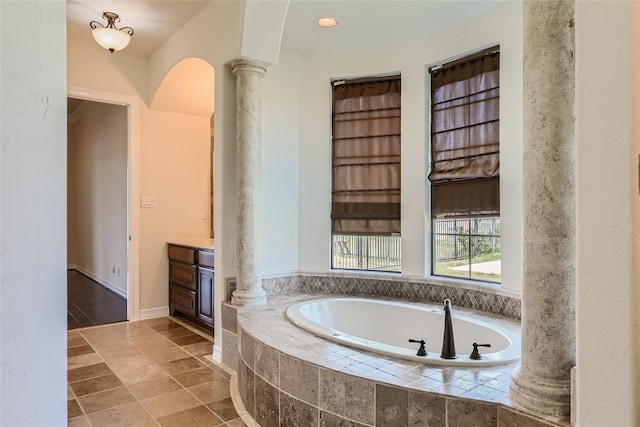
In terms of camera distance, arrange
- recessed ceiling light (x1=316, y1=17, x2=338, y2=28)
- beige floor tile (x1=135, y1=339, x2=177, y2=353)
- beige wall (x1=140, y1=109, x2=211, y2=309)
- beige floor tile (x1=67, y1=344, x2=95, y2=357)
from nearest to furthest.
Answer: recessed ceiling light (x1=316, y1=17, x2=338, y2=28), beige floor tile (x1=67, y1=344, x2=95, y2=357), beige floor tile (x1=135, y1=339, x2=177, y2=353), beige wall (x1=140, y1=109, x2=211, y2=309)

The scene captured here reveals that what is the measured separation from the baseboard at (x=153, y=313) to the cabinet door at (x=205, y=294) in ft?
2.77

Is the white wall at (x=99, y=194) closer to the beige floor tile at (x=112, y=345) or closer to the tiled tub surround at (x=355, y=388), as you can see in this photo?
the beige floor tile at (x=112, y=345)

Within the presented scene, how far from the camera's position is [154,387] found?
2756 millimetres

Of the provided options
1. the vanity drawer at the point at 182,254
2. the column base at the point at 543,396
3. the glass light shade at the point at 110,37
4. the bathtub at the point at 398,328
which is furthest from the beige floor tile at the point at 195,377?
the glass light shade at the point at 110,37

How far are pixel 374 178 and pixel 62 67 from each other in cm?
324

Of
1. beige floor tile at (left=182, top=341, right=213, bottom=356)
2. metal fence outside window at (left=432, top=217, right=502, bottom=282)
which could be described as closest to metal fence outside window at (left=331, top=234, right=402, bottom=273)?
metal fence outside window at (left=432, top=217, right=502, bottom=282)

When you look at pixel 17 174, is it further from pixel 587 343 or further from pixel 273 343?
pixel 273 343

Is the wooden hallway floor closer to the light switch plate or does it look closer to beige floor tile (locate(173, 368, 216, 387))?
the light switch plate

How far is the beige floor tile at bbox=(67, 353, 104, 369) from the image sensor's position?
→ 3133 millimetres

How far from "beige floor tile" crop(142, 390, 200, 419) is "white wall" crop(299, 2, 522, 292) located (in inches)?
63.1

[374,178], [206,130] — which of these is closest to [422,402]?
[374,178]

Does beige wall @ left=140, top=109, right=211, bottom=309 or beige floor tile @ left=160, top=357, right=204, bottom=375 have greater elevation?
beige wall @ left=140, top=109, right=211, bottom=309

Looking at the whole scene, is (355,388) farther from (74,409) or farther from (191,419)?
(74,409)

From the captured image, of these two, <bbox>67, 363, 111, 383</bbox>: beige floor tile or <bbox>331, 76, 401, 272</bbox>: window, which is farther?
<bbox>331, 76, 401, 272</bbox>: window
